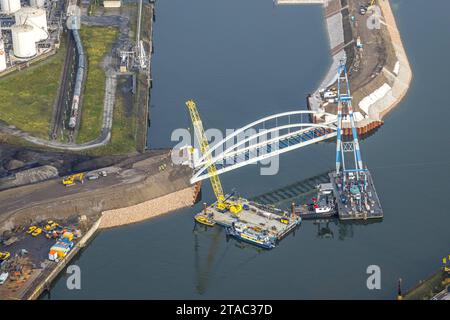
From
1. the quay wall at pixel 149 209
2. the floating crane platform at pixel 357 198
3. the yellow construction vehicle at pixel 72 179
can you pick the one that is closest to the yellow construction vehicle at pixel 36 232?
the quay wall at pixel 149 209

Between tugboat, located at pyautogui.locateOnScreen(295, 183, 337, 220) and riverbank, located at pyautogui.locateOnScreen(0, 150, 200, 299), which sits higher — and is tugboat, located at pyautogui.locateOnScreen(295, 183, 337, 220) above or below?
below

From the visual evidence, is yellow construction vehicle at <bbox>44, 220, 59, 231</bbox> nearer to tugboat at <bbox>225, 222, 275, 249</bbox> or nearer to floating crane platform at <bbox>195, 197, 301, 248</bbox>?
floating crane platform at <bbox>195, 197, 301, 248</bbox>

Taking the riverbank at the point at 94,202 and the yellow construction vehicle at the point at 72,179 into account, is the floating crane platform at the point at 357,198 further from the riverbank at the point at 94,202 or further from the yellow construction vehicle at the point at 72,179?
the yellow construction vehicle at the point at 72,179

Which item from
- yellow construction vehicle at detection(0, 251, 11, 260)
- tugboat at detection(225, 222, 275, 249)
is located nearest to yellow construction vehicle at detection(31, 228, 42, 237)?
yellow construction vehicle at detection(0, 251, 11, 260)

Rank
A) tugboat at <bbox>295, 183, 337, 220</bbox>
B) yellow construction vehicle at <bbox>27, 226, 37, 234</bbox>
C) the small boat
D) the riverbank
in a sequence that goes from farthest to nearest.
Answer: tugboat at <bbox>295, 183, 337, 220</bbox> < the small boat < yellow construction vehicle at <bbox>27, 226, 37, 234</bbox> < the riverbank

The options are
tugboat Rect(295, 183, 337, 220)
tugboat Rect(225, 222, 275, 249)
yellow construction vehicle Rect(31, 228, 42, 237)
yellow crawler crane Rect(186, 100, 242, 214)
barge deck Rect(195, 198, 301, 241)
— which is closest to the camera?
yellow construction vehicle Rect(31, 228, 42, 237)

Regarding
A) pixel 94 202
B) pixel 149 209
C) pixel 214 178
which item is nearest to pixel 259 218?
pixel 214 178

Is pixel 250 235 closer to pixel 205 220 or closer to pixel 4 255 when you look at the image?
pixel 205 220

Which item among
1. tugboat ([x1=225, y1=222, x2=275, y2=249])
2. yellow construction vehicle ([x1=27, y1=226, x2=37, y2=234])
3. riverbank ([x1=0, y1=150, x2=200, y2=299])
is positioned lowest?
tugboat ([x1=225, y1=222, x2=275, y2=249])
